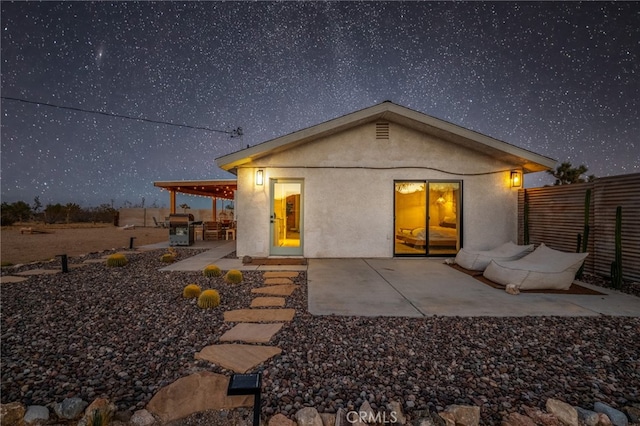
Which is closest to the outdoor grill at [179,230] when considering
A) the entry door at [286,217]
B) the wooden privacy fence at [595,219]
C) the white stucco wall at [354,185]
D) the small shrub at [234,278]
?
the white stucco wall at [354,185]

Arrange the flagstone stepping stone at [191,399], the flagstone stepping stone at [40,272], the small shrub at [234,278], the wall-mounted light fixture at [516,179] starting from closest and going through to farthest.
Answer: the flagstone stepping stone at [191,399] < the small shrub at [234,278] < the flagstone stepping stone at [40,272] < the wall-mounted light fixture at [516,179]

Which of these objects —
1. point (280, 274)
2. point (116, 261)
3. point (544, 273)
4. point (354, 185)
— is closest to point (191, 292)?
point (280, 274)

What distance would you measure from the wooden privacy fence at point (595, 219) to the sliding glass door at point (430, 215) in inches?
73.1

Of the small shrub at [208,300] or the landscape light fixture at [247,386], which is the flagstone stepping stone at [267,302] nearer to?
the small shrub at [208,300]

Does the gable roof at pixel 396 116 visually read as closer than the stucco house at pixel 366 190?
Yes

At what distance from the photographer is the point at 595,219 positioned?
5734 mm

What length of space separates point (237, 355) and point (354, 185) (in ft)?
19.3

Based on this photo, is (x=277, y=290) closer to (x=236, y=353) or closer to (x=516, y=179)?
(x=236, y=353)

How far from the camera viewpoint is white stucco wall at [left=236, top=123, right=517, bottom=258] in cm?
780

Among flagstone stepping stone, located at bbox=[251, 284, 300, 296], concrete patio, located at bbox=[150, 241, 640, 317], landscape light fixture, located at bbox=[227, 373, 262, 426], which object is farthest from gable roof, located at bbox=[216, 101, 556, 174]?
landscape light fixture, located at bbox=[227, 373, 262, 426]

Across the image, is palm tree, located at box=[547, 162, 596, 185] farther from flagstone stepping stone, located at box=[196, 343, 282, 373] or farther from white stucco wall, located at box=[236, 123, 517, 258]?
flagstone stepping stone, located at box=[196, 343, 282, 373]

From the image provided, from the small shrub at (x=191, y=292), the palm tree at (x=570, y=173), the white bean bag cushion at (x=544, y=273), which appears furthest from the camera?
the palm tree at (x=570, y=173)

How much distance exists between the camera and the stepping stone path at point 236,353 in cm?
192

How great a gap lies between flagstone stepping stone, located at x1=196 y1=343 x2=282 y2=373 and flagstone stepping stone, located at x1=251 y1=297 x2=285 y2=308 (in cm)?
125
